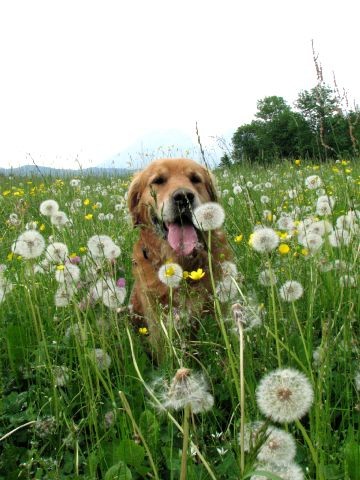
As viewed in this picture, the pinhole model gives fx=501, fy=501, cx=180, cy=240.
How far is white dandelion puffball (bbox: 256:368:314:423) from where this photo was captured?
99 centimetres

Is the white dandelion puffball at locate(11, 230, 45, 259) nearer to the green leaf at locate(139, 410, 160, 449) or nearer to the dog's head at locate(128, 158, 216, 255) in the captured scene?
the green leaf at locate(139, 410, 160, 449)

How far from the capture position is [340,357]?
197 cm

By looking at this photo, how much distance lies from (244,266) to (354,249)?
954mm

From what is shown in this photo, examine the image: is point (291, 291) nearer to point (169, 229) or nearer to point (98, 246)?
point (98, 246)

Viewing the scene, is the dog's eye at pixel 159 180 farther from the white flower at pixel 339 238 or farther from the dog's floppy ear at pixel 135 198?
the white flower at pixel 339 238

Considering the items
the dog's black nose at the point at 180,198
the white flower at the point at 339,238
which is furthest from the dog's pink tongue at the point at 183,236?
the white flower at the point at 339,238

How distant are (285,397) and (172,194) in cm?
318

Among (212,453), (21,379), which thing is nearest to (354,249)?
(212,453)

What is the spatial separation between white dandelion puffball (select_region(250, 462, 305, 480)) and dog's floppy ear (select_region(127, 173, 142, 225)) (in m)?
3.71

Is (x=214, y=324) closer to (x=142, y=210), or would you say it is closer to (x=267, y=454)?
(x=267, y=454)

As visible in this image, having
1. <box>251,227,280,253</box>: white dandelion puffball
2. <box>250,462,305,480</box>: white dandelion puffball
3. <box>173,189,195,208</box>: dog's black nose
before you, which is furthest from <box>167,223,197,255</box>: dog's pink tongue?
<box>250,462,305,480</box>: white dandelion puffball

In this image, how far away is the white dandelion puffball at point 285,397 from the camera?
38.8 inches

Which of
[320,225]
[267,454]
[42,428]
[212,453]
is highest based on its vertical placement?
[320,225]

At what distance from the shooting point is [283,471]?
3.41 feet
